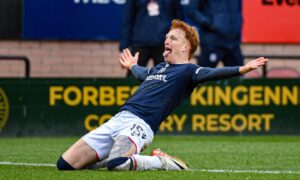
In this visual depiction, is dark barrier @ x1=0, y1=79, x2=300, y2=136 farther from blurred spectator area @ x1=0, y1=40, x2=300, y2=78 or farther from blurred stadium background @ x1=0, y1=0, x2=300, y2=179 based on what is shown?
blurred spectator area @ x1=0, y1=40, x2=300, y2=78

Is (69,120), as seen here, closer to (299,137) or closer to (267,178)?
(299,137)

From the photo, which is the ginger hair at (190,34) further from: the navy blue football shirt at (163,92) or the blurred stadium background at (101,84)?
the blurred stadium background at (101,84)

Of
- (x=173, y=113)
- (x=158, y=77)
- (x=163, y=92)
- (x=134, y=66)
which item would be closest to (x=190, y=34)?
(x=158, y=77)

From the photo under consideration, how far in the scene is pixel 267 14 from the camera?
18828 mm

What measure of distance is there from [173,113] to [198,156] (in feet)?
11.6

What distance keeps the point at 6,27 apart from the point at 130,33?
343cm

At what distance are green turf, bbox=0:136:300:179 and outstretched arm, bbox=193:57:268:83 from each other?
0.83 meters

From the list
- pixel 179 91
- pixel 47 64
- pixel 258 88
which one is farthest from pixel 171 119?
pixel 179 91

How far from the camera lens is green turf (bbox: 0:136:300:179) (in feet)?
30.7

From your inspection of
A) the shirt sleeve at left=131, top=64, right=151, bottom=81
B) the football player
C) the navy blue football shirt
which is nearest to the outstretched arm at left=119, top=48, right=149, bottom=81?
the shirt sleeve at left=131, top=64, right=151, bottom=81

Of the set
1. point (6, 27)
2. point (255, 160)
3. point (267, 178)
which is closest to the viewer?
Result: point (267, 178)

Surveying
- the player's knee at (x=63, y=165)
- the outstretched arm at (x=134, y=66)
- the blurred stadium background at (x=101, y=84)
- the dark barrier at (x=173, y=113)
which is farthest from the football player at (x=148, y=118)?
the dark barrier at (x=173, y=113)

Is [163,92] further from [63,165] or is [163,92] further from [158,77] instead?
[63,165]

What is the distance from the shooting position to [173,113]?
15484mm
